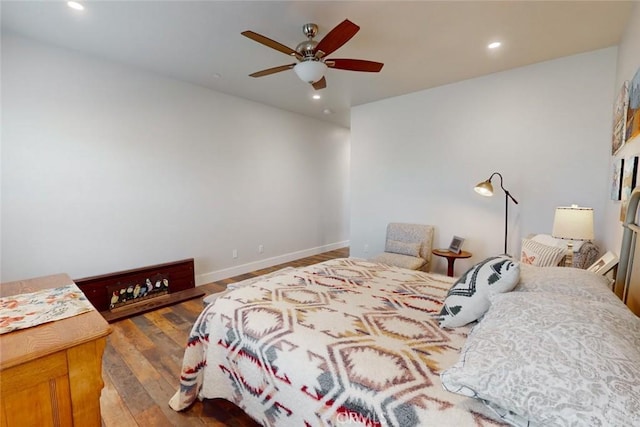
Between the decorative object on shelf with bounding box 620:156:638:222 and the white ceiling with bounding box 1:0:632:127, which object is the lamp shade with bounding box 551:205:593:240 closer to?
the decorative object on shelf with bounding box 620:156:638:222

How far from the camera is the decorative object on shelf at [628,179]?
1.67 m

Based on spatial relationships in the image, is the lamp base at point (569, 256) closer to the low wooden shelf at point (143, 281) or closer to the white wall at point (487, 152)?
the white wall at point (487, 152)

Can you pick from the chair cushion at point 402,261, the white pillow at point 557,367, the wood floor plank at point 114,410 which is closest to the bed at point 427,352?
the white pillow at point 557,367

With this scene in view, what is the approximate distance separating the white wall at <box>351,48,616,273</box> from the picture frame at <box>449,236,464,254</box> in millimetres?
152

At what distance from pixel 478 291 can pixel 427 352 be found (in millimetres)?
426

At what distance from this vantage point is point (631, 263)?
4.75 feet

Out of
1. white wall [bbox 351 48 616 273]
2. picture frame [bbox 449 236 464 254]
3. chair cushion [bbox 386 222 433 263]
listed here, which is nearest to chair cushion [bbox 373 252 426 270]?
chair cushion [bbox 386 222 433 263]

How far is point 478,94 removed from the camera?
3408 mm

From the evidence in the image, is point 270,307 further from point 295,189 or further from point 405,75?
point 295,189

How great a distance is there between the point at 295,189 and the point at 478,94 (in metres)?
3.13

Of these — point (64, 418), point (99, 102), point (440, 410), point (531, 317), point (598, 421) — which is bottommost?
point (64, 418)

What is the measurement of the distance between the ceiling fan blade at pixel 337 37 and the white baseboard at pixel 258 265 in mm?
3192

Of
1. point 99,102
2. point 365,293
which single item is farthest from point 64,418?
point 99,102

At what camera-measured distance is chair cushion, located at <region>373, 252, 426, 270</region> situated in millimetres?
3365
